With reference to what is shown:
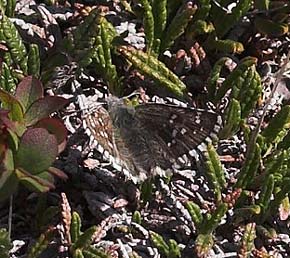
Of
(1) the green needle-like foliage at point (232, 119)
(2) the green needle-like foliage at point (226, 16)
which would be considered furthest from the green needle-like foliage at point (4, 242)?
(2) the green needle-like foliage at point (226, 16)

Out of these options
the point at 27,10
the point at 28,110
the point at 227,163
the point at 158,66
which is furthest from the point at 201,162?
the point at 27,10

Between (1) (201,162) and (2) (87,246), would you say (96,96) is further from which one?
(2) (87,246)

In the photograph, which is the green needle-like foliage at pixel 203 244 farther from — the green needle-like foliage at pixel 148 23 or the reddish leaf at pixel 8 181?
the green needle-like foliage at pixel 148 23

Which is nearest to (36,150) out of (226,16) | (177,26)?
(177,26)

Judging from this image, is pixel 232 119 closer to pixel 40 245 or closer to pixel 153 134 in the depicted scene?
pixel 153 134

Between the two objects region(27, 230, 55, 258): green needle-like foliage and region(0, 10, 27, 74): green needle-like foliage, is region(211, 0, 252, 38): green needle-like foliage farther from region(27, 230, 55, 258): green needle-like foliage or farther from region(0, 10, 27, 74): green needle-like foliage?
region(27, 230, 55, 258): green needle-like foliage
